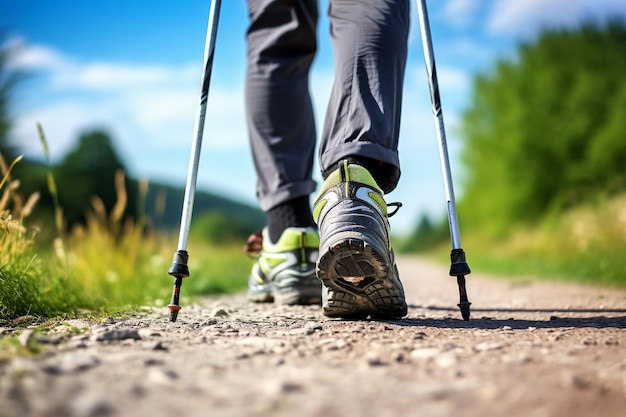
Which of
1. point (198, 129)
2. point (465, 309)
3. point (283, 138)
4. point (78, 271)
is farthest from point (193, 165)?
point (78, 271)

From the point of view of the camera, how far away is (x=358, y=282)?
1771 mm

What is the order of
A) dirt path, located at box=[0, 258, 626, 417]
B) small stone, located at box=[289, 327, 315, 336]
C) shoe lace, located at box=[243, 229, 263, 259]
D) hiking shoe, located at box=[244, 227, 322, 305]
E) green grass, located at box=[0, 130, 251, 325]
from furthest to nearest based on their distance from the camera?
shoe lace, located at box=[243, 229, 263, 259] < hiking shoe, located at box=[244, 227, 322, 305] < green grass, located at box=[0, 130, 251, 325] < small stone, located at box=[289, 327, 315, 336] < dirt path, located at box=[0, 258, 626, 417]

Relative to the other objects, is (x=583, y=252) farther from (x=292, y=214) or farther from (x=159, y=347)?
(x=159, y=347)

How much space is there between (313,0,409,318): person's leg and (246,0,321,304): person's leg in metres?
0.57

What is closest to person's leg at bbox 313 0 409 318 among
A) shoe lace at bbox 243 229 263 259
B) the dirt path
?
the dirt path

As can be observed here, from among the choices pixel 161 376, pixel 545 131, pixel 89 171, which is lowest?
pixel 161 376

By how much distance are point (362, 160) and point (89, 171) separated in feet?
96.1

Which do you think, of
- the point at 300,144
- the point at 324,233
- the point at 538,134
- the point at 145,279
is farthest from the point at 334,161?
the point at 538,134

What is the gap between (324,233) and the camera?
1.74 metres

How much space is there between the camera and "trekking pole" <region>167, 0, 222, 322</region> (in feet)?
6.35

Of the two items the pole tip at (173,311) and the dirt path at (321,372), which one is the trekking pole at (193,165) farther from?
the dirt path at (321,372)

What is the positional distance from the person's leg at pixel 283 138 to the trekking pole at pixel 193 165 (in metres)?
0.33

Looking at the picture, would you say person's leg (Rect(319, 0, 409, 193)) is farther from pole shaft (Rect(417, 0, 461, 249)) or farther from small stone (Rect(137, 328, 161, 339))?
small stone (Rect(137, 328, 161, 339))

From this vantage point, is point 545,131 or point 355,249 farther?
point 545,131
